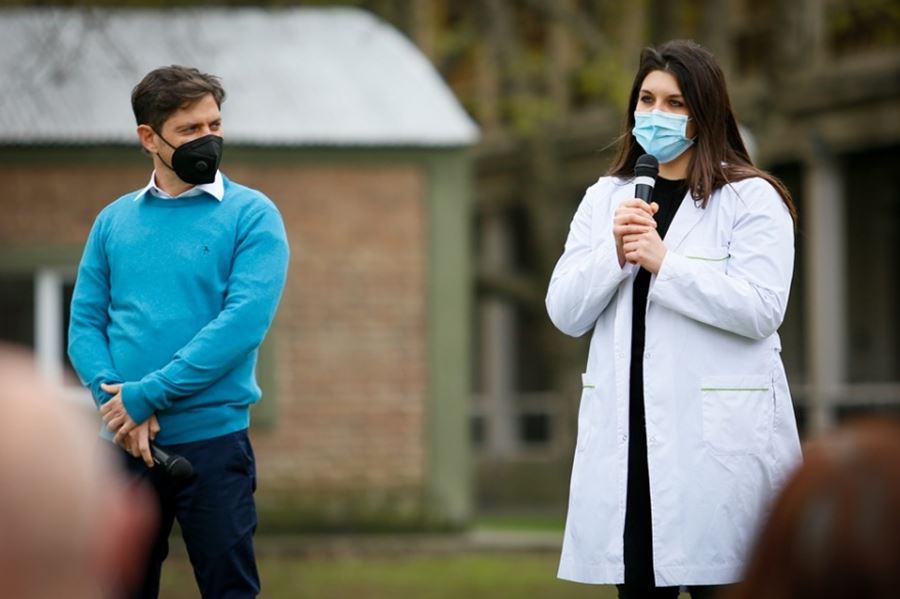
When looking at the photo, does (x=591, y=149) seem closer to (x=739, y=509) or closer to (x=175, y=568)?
(x=175, y=568)

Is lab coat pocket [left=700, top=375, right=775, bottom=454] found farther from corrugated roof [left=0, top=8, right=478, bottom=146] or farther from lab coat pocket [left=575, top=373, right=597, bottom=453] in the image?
corrugated roof [left=0, top=8, right=478, bottom=146]

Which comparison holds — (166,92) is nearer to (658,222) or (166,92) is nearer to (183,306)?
(183,306)

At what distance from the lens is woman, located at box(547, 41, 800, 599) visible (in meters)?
4.69

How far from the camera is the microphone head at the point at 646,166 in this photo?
4797 mm

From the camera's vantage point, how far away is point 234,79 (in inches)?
619

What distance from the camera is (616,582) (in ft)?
15.5

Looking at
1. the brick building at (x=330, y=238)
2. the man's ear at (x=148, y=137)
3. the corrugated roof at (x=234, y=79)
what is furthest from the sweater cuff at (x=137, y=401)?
the brick building at (x=330, y=238)

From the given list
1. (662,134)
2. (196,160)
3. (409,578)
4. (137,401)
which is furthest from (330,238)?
(662,134)

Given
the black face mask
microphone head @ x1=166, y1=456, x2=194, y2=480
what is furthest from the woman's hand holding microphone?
microphone head @ x1=166, y1=456, x2=194, y2=480

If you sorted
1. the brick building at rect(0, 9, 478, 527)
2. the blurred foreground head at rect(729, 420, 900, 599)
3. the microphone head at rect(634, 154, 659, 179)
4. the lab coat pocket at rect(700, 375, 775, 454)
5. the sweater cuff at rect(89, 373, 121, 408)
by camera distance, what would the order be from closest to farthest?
the blurred foreground head at rect(729, 420, 900, 599) < the lab coat pocket at rect(700, 375, 775, 454) < the microphone head at rect(634, 154, 659, 179) < the sweater cuff at rect(89, 373, 121, 408) < the brick building at rect(0, 9, 478, 527)

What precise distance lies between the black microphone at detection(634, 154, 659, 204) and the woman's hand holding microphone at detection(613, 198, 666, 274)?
0.04 m

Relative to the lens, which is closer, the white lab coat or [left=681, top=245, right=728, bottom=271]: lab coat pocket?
the white lab coat

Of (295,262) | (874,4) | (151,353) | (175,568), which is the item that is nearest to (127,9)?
(295,262)

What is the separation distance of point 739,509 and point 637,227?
761mm
